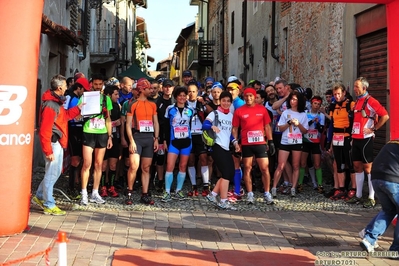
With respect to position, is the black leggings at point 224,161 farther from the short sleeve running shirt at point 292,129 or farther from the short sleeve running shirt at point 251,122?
the short sleeve running shirt at point 292,129

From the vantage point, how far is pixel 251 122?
402 inches

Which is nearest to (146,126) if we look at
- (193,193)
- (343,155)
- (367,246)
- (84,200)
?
(84,200)

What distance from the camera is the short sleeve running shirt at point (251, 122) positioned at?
402 inches

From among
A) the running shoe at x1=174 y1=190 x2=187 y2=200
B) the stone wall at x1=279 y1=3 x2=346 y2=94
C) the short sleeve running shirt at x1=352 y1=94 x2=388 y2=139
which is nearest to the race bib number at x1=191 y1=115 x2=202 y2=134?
the running shoe at x1=174 y1=190 x2=187 y2=200

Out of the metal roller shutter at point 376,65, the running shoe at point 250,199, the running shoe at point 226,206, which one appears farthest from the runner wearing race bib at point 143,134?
the metal roller shutter at point 376,65

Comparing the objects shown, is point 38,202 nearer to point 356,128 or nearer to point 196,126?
point 196,126

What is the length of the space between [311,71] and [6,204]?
1142cm

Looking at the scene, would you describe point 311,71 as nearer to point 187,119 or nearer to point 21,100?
point 187,119

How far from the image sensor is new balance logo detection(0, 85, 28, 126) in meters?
7.47

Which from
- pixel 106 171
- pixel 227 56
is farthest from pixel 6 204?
pixel 227 56

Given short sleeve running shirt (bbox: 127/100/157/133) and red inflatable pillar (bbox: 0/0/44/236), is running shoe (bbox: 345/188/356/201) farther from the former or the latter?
red inflatable pillar (bbox: 0/0/44/236)

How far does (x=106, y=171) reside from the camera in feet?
37.1

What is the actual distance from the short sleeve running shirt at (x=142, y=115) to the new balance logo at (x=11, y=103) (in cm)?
276

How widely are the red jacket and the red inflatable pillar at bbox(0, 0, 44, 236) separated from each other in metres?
0.92
